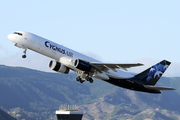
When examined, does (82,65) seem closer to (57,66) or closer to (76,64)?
(76,64)

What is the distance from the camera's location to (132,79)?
2685 inches

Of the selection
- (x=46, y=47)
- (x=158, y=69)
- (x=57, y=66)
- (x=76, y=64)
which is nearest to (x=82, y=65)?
(x=76, y=64)

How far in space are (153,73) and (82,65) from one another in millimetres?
18719

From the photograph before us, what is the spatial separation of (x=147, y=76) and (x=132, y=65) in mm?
13806

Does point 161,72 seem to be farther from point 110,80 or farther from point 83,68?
point 83,68

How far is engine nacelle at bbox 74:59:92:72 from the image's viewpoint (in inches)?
2329

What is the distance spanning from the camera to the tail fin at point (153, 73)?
7031 cm

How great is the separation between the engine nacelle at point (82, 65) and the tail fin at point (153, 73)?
14.1 m

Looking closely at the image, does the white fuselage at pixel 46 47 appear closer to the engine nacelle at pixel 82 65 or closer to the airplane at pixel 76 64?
the airplane at pixel 76 64

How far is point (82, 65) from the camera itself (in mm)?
59500

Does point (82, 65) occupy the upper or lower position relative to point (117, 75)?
upper

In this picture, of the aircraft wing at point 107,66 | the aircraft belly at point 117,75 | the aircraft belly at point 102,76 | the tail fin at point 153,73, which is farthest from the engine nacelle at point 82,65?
the tail fin at point 153,73

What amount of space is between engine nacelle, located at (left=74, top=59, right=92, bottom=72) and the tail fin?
1415 centimetres

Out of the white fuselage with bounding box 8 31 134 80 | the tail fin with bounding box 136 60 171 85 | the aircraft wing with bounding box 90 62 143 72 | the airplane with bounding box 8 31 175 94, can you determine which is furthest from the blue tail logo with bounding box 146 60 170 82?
the white fuselage with bounding box 8 31 134 80
